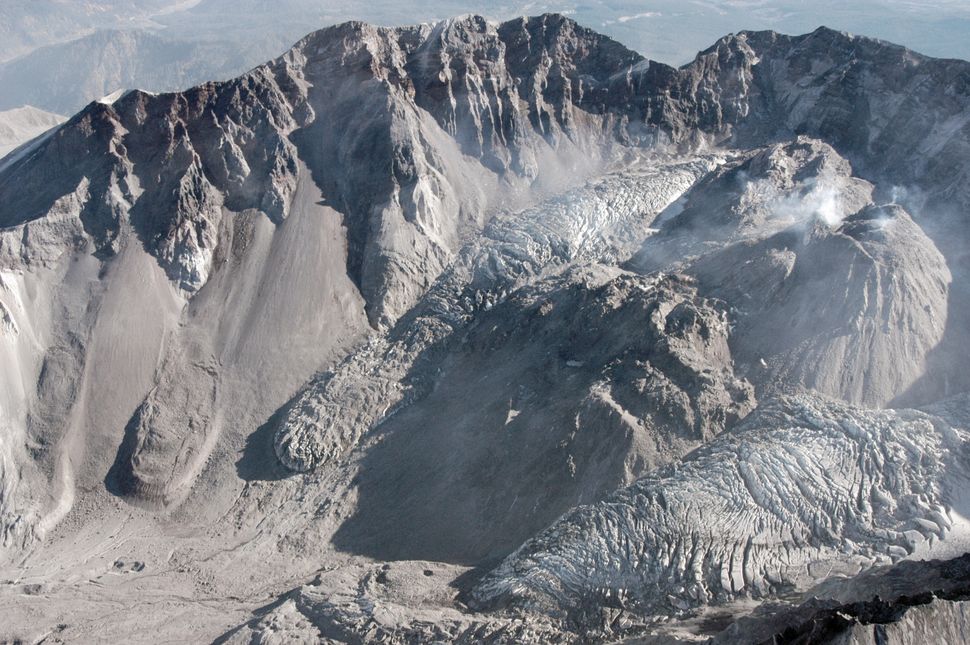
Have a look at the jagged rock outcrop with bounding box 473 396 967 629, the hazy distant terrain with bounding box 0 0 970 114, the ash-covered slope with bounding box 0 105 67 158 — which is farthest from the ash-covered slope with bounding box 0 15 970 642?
the hazy distant terrain with bounding box 0 0 970 114

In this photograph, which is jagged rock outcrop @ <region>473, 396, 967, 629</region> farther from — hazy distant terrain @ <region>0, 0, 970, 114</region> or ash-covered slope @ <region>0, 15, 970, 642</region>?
hazy distant terrain @ <region>0, 0, 970, 114</region>

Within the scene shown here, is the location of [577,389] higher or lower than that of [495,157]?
lower

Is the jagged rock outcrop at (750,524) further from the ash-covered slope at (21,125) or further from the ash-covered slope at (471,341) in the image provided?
the ash-covered slope at (21,125)

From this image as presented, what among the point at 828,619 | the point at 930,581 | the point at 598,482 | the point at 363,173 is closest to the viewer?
the point at 828,619

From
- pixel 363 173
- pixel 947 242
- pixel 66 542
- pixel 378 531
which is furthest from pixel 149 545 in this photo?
pixel 947 242

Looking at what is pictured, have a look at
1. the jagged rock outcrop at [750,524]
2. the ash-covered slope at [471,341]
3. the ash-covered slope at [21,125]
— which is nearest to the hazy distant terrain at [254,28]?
the ash-covered slope at [21,125]

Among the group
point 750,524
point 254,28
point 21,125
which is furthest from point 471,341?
point 254,28

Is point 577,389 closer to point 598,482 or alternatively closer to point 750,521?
point 598,482

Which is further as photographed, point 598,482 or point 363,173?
point 363,173
